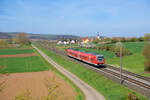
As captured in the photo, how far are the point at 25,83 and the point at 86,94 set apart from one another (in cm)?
1454

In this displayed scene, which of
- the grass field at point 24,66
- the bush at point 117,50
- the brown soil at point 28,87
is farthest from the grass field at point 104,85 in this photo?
the bush at point 117,50

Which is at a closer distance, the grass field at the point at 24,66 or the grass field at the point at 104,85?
the grass field at the point at 104,85

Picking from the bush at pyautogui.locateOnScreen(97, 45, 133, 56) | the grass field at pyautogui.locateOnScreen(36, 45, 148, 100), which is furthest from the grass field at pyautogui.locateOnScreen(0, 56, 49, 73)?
the bush at pyautogui.locateOnScreen(97, 45, 133, 56)

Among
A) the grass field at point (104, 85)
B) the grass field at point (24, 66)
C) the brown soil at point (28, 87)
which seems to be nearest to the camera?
the grass field at point (104, 85)

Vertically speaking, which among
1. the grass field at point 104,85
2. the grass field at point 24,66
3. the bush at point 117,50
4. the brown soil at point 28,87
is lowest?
the grass field at point 24,66

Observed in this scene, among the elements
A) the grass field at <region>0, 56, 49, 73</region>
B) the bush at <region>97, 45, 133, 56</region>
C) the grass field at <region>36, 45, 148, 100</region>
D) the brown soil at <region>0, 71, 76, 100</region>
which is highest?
the bush at <region>97, 45, 133, 56</region>

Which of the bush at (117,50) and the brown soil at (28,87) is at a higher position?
the bush at (117,50)

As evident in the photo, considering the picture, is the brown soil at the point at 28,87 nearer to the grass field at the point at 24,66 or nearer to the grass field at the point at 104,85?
the grass field at the point at 104,85

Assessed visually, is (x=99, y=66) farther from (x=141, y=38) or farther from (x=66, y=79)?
(x=141, y=38)

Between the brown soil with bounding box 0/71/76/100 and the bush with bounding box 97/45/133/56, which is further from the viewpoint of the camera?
the bush with bounding box 97/45/133/56

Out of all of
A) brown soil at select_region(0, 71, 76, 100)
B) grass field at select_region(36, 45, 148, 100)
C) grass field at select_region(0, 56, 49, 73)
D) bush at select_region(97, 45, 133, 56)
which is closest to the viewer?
grass field at select_region(36, 45, 148, 100)

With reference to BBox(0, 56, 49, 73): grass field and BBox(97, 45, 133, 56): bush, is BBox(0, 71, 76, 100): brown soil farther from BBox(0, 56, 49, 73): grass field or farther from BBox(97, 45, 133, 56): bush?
BBox(97, 45, 133, 56): bush

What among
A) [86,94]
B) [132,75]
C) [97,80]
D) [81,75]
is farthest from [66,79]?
[132,75]

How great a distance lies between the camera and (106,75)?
34.7 m
